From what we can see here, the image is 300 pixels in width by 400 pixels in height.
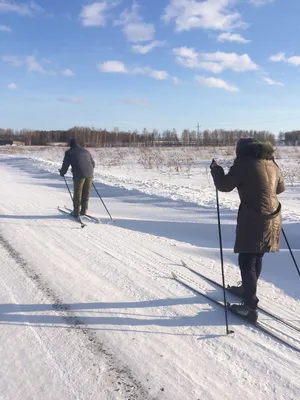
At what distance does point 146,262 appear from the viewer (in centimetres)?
579

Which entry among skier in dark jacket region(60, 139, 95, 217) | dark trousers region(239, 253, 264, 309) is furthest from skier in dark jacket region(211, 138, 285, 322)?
skier in dark jacket region(60, 139, 95, 217)

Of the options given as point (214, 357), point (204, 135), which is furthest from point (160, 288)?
point (204, 135)

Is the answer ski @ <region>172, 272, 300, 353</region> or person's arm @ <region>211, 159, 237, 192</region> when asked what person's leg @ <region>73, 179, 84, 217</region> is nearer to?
ski @ <region>172, 272, 300, 353</region>

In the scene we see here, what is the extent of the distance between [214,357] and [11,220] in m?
6.57

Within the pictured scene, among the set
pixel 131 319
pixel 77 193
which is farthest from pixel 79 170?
pixel 131 319

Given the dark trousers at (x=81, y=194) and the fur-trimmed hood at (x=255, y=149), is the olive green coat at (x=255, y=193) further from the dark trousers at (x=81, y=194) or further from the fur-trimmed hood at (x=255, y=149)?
the dark trousers at (x=81, y=194)

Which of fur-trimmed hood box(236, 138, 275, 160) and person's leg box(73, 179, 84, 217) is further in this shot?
person's leg box(73, 179, 84, 217)

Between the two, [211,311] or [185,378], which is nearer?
[185,378]

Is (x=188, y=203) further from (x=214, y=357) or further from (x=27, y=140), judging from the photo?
(x=27, y=140)

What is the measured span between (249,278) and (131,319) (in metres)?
1.35

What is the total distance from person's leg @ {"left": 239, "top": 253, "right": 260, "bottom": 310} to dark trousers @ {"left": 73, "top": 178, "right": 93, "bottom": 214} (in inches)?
222

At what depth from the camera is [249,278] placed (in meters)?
4.05

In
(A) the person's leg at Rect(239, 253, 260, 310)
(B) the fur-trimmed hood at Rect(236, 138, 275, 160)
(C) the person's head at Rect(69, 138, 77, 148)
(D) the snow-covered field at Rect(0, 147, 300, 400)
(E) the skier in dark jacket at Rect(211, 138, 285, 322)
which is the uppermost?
(C) the person's head at Rect(69, 138, 77, 148)

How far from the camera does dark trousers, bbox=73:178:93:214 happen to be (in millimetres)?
8961
